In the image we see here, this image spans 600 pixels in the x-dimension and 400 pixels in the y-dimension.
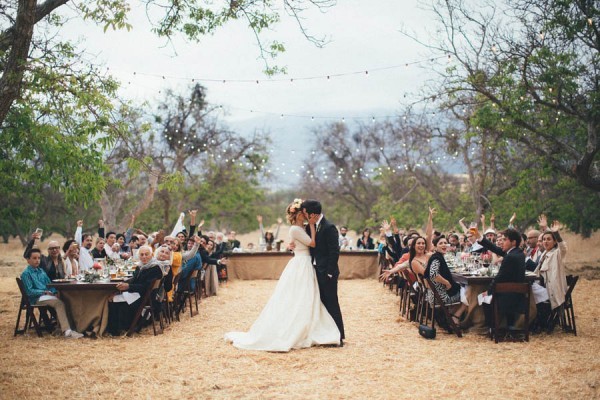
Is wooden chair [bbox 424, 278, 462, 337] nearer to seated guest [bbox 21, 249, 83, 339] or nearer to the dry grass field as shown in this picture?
the dry grass field

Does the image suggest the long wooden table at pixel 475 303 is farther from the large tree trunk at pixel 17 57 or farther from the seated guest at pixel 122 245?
the seated guest at pixel 122 245

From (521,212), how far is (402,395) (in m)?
16.7

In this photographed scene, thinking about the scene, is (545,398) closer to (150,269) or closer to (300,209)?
(300,209)

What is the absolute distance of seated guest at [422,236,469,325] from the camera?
10.5 meters

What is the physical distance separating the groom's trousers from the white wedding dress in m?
0.06

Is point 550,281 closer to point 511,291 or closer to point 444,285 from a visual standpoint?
point 511,291

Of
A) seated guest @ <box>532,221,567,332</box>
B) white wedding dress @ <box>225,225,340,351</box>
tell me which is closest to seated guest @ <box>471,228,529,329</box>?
seated guest @ <box>532,221,567,332</box>

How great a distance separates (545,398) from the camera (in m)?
6.69

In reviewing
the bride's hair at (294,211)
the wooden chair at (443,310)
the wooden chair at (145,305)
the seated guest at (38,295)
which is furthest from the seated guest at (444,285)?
the seated guest at (38,295)

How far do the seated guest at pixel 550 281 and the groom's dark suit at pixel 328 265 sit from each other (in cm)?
309

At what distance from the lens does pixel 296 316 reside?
934 centimetres

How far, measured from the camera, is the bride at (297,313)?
364 inches

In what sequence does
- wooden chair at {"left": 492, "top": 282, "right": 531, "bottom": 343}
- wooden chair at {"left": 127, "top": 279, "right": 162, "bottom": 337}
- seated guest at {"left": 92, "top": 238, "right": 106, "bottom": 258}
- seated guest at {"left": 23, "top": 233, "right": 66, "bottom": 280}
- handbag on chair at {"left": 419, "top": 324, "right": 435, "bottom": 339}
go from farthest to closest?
seated guest at {"left": 92, "top": 238, "right": 106, "bottom": 258} → seated guest at {"left": 23, "top": 233, "right": 66, "bottom": 280} → wooden chair at {"left": 127, "top": 279, "right": 162, "bottom": 337} → handbag on chair at {"left": 419, "top": 324, "right": 435, "bottom": 339} → wooden chair at {"left": 492, "top": 282, "right": 531, "bottom": 343}

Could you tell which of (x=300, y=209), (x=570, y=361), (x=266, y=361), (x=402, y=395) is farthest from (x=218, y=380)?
(x=570, y=361)
